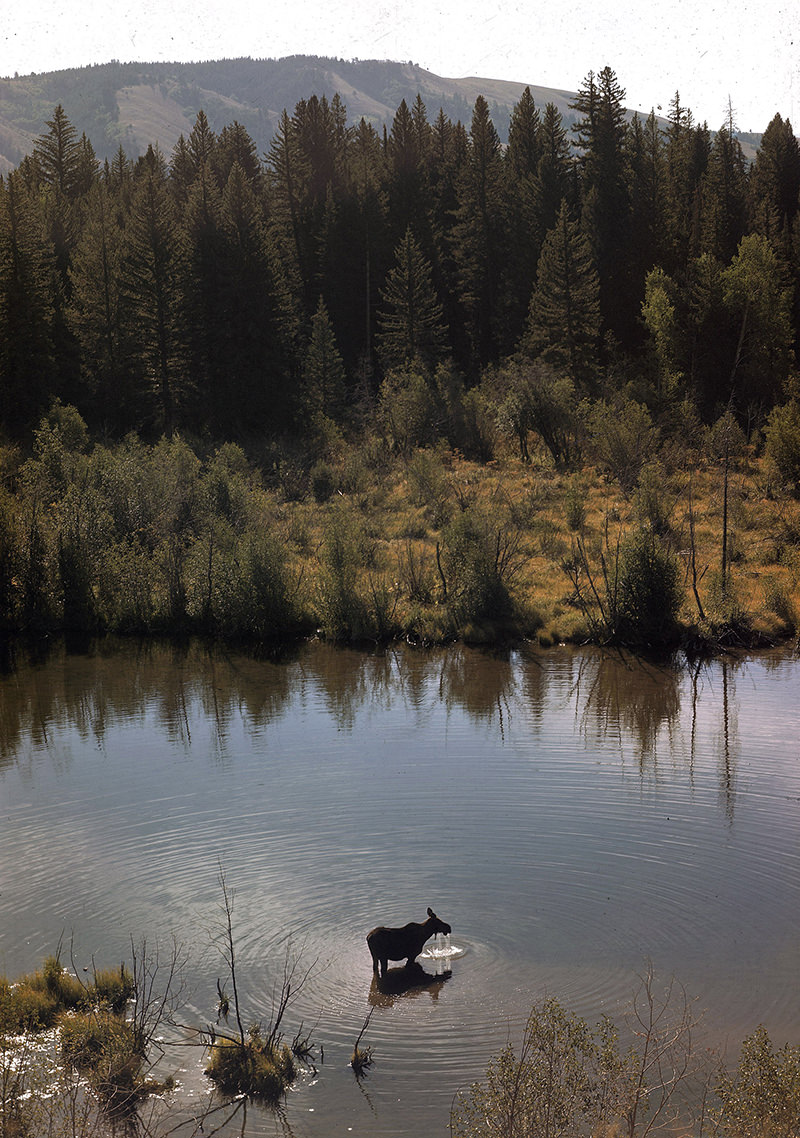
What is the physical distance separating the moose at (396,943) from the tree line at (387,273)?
135ft

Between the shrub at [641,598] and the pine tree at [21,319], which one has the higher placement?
the pine tree at [21,319]

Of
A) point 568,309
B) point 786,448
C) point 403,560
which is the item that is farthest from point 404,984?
point 568,309

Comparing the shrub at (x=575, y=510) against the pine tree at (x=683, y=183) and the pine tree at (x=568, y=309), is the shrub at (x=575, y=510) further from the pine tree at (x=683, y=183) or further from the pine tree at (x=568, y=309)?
the pine tree at (x=683, y=183)

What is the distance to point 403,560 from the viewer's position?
3175 centimetres

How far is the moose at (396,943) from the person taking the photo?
10.4 meters

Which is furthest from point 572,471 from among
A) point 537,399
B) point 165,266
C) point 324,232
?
point 324,232

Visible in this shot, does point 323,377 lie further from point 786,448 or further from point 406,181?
point 786,448

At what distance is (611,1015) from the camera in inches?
392

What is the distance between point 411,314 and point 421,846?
52.1m

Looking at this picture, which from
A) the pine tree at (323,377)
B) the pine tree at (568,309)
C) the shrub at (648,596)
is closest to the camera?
the shrub at (648,596)

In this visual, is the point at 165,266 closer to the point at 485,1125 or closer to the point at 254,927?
the point at 254,927

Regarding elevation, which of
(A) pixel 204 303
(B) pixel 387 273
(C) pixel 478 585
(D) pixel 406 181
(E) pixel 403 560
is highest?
(D) pixel 406 181

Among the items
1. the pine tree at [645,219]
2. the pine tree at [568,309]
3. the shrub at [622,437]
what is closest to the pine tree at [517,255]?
the pine tree at [645,219]

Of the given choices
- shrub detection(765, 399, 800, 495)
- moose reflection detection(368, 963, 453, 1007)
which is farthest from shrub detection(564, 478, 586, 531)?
moose reflection detection(368, 963, 453, 1007)
